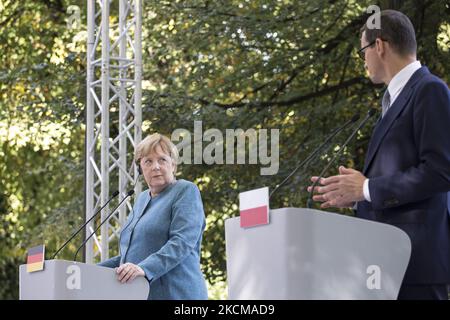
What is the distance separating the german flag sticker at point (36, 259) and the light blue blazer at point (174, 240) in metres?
0.39

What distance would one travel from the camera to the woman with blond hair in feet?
13.2

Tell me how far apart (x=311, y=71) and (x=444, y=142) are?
834cm

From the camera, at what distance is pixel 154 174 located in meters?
4.26

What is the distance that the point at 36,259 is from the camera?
3957 millimetres

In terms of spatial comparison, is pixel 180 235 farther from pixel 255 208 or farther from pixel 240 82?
pixel 240 82

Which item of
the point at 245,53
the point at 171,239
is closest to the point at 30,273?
the point at 171,239

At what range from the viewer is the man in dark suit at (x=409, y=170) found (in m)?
2.76

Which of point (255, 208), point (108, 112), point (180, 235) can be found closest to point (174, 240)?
point (180, 235)

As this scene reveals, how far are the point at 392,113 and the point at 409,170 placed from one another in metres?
0.21

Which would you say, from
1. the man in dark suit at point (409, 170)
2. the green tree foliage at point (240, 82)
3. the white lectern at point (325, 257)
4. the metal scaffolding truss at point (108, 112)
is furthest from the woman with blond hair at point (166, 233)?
the green tree foliage at point (240, 82)

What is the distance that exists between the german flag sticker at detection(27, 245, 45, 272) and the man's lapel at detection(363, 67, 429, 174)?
1461 millimetres

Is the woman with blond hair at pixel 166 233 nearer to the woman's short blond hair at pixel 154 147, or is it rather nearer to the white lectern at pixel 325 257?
the woman's short blond hair at pixel 154 147

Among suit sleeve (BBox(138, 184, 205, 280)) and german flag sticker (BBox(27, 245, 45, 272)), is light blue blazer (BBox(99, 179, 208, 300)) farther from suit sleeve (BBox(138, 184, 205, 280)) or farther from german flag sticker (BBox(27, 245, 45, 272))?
german flag sticker (BBox(27, 245, 45, 272))
